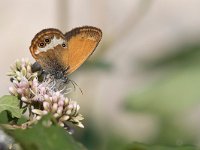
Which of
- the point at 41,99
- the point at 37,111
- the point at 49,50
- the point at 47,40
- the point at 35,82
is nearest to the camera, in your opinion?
the point at 37,111

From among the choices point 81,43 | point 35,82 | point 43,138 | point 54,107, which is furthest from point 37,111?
point 81,43

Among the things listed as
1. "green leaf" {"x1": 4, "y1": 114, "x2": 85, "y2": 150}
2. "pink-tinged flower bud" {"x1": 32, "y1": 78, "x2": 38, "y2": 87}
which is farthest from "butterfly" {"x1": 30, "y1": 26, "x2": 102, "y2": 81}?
"green leaf" {"x1": 4, "y1": 114, "x2": 85, "y2": 150}

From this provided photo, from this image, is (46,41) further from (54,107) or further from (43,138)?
(43,138)

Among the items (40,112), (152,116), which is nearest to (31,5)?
(152,116)

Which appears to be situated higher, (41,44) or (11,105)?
(41,44)

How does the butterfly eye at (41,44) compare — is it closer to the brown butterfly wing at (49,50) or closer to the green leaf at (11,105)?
the brown butterfly wing at (49,50)

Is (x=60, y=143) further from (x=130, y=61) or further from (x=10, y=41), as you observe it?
(x=10, y=41)

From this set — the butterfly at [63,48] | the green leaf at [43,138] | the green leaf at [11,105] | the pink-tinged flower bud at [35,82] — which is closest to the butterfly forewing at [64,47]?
the butterfly at [63,48]
